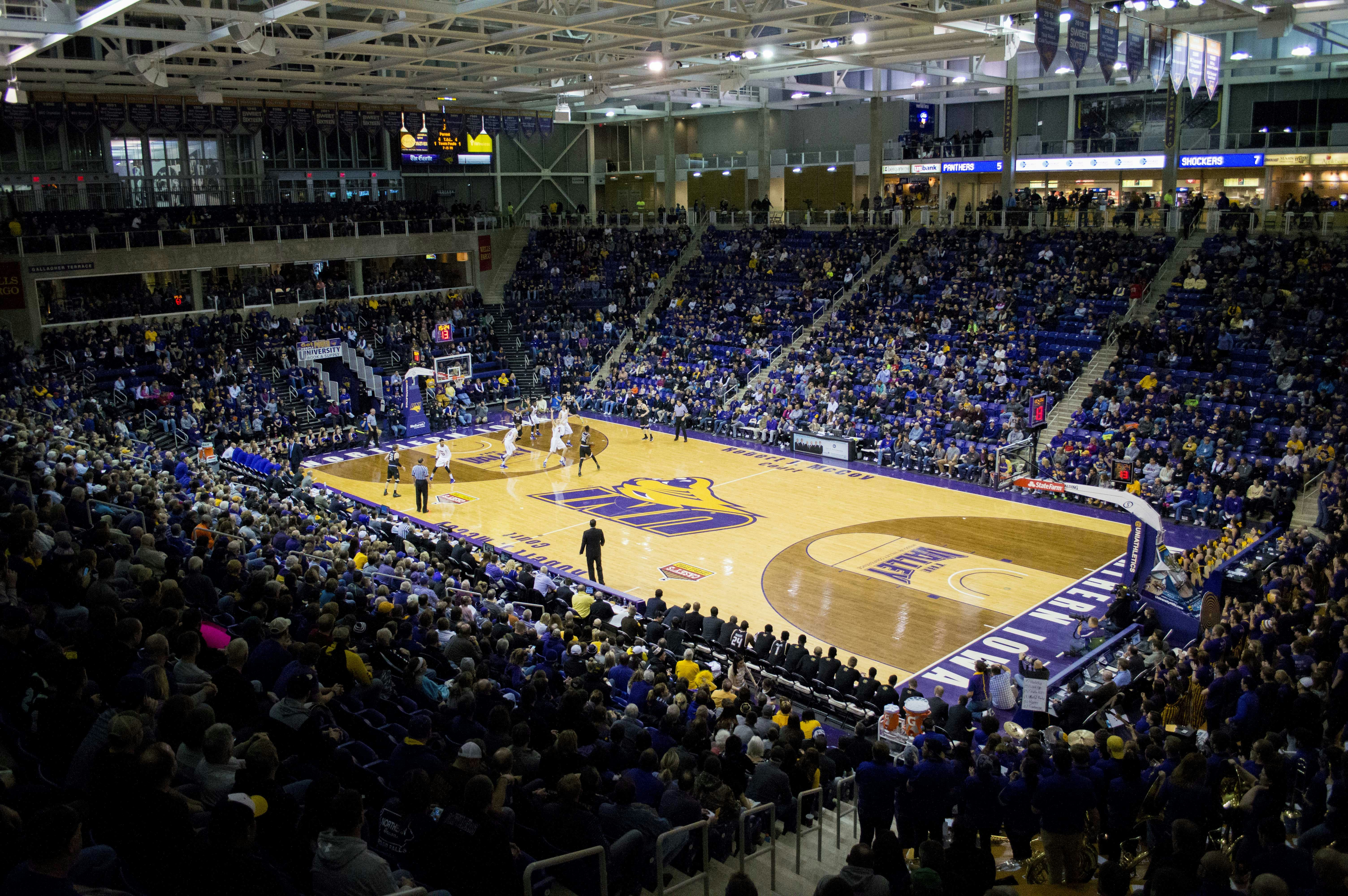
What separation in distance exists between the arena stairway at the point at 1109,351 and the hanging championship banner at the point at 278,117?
28.0 meters

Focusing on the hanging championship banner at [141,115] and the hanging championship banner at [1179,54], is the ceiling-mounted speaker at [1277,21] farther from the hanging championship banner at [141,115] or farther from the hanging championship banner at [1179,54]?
the hanging championship banner at [141,115]

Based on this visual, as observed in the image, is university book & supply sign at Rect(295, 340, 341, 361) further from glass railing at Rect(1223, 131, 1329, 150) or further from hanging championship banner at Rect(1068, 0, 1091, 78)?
glass railing at Rect(1223, 131, 1329, 150)

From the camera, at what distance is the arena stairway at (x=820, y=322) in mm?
34844

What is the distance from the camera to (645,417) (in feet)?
113

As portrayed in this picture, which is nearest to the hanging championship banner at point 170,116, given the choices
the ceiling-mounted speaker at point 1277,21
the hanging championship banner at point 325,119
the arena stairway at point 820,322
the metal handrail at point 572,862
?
the hanging championship banner at point 325,119

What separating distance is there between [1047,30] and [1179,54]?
4.73 m

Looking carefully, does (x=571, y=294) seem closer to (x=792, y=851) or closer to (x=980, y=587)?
(x=980, y=587)

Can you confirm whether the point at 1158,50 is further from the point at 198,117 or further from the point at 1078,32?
the point at 198,117

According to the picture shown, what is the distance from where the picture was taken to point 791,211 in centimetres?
4425

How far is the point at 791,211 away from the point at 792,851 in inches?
1530

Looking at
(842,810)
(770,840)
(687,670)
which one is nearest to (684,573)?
(687,670)

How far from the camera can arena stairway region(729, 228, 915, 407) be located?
34844mm

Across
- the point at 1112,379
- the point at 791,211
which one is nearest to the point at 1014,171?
the point at 791,211

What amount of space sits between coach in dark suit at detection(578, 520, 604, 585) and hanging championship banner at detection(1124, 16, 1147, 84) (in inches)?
509
